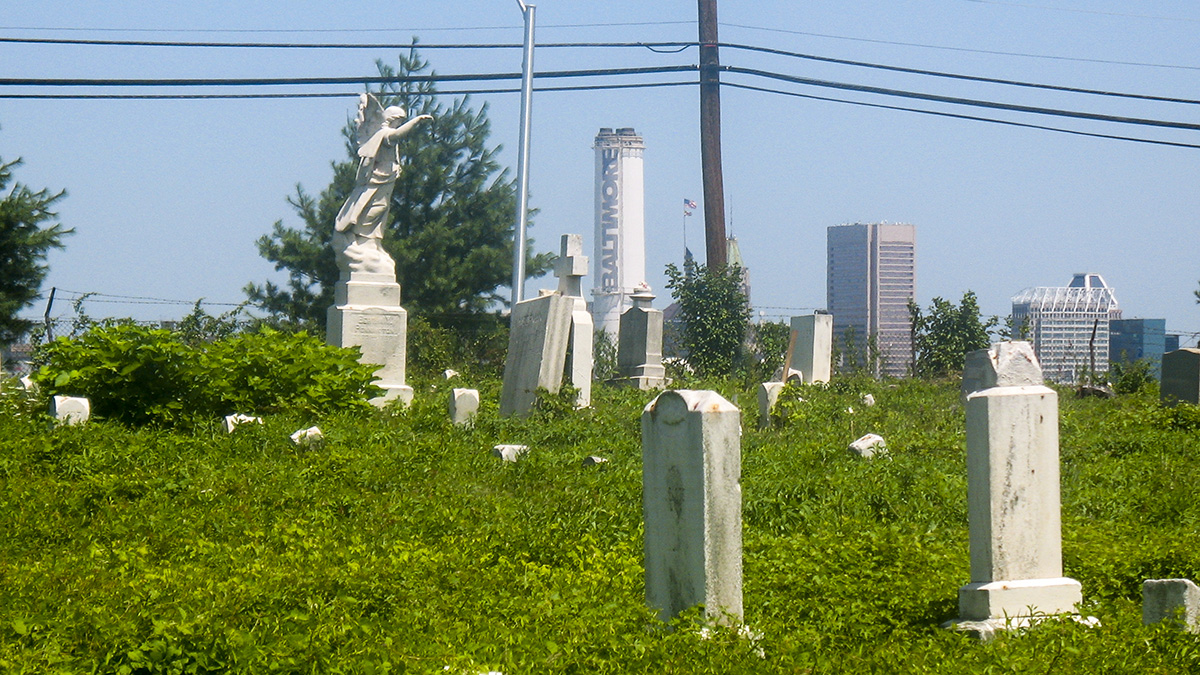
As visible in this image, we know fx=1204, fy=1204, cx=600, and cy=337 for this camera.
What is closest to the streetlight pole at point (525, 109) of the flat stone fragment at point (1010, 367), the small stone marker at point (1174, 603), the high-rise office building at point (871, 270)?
the flat stone fragment at point (1010, 367)

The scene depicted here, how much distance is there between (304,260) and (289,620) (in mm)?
26074

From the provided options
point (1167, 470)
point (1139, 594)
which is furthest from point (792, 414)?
point (1139, 594)

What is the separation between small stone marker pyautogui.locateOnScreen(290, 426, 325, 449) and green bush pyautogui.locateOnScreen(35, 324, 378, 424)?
1.50m

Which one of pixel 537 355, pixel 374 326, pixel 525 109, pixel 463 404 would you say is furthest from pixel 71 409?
pixel 525 109

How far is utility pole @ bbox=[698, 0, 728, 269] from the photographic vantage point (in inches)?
935

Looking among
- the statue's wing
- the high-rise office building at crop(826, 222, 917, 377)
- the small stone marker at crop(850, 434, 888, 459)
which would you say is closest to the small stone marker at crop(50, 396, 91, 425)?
the statue's wing

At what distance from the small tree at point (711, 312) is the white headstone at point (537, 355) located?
465 inches

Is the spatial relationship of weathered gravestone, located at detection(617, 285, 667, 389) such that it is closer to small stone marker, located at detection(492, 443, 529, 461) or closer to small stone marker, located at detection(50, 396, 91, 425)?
small stone marker, located at detection(492, 443, 529, 461)

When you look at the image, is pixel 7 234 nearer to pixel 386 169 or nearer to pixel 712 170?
pixel 386 169

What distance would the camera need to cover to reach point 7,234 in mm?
20234

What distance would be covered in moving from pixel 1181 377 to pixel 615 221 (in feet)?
277

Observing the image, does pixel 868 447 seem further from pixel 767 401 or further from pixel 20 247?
pixel 20 247

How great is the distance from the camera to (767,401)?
1293 centimetres

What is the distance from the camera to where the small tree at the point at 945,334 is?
2159cm
